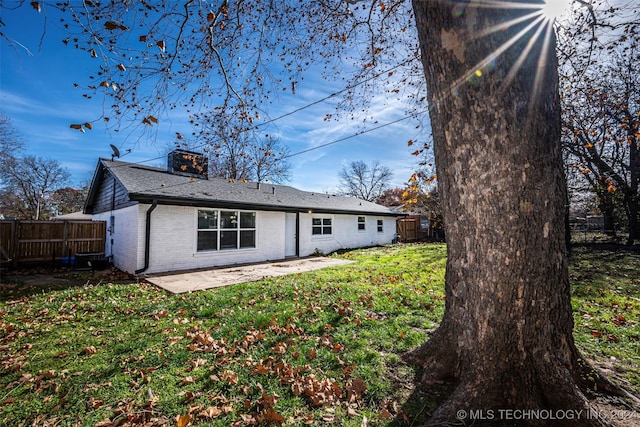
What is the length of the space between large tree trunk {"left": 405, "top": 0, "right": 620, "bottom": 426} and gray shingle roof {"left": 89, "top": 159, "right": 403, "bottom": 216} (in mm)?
7793

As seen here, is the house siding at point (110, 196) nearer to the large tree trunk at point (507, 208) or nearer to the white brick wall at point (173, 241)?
the white brick wall at point (173, 241)

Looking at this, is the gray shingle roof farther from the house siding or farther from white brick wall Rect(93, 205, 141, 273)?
white brick wall Rect(93, 205, 141, 273)

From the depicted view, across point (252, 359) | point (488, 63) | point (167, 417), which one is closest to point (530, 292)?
point (488, 63)

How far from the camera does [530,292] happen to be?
2.02 metres

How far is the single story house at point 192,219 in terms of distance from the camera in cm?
909

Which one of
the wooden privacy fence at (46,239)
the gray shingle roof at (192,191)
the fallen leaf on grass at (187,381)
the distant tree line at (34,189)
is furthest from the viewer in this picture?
the distant tree line at (34,189)

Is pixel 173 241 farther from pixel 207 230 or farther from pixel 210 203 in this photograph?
pixel 210 203

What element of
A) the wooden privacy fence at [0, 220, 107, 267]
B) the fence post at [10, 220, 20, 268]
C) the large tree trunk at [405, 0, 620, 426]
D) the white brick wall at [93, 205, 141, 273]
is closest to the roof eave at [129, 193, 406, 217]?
the white brick wall at [93, 205, 141, 273]

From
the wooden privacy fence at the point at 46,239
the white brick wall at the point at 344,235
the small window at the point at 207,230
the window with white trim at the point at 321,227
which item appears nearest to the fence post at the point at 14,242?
the wooden privacy fence at the point at 46,239

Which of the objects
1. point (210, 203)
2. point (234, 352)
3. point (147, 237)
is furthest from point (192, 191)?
point (234, 352)

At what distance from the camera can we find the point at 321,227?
51.3 feet

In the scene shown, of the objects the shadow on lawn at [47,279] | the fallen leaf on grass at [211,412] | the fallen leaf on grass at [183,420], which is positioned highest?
the shadow on lawn at [47,279]

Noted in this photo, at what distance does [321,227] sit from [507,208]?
13740 mm

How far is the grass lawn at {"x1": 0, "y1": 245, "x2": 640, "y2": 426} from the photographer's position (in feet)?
7.63
